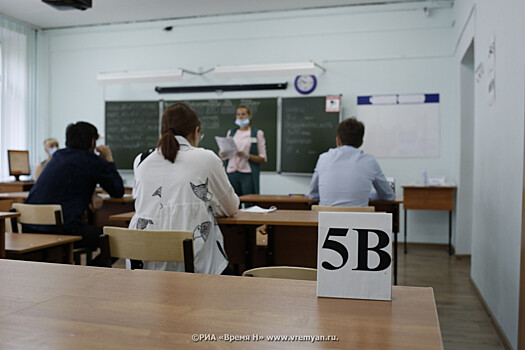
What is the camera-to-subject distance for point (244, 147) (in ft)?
18.8

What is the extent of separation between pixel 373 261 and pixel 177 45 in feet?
20.5

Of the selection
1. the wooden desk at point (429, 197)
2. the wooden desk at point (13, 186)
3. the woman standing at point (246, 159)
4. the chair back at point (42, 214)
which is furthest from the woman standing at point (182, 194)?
the wooden desk at point (13, 186)

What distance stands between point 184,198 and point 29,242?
1.09 meters

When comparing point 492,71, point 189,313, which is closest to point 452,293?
point 492,71

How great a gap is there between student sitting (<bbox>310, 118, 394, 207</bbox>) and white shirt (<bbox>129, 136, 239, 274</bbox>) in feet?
3.95

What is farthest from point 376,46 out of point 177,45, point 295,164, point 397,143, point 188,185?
point 188,185

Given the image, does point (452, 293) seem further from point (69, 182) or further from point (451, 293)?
point (69, 182)

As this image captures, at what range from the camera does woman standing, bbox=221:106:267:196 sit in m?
5.62

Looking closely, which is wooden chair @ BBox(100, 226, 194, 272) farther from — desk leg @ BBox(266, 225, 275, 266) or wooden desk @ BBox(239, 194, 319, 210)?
wooden desk @ BBox(239, 194, 319, 210)

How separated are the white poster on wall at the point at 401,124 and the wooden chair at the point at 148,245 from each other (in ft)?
14.6

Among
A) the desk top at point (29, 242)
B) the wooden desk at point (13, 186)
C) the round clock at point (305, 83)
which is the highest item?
the round clock at point (305, 83)

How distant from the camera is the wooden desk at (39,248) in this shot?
2457 millimetres

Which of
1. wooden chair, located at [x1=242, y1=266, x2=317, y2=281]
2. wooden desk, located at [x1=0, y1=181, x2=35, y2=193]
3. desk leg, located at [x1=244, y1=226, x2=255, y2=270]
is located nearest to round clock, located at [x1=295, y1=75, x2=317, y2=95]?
desk leg, located at [x1=244, y1=226, x2=255, y2=270]

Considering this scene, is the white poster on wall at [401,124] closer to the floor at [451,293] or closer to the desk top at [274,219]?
the floor at [451,293]
